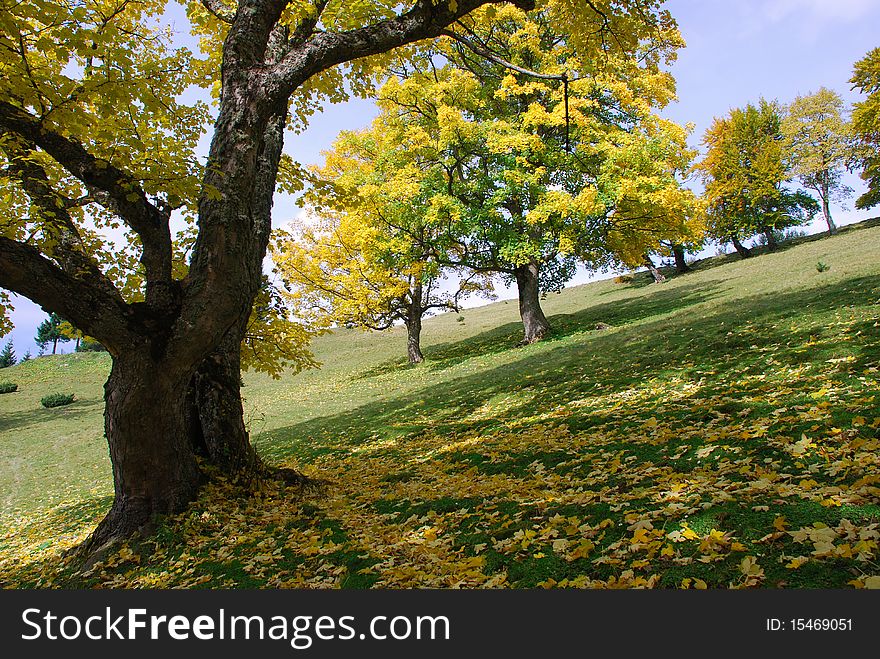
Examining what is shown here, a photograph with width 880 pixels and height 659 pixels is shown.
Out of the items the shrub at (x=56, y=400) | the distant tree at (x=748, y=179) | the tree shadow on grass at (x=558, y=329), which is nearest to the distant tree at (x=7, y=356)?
the shrub at (x=56, y=400)

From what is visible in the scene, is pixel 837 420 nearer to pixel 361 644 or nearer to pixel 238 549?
pixel 361 644

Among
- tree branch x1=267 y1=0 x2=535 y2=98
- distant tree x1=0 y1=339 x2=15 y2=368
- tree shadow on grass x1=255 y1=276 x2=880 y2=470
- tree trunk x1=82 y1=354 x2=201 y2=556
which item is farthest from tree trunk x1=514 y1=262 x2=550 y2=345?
distant tree x1=0 y1=339 x2=15 y2=368

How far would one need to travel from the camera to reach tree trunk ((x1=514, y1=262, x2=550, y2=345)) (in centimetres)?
1917

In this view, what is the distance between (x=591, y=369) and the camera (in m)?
11.6

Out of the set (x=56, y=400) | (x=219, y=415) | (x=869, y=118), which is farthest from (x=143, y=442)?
(x=869, y=118)

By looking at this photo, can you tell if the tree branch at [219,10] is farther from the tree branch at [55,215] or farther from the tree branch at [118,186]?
the tree branch at [55,215]

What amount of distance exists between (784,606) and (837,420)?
3225 mm

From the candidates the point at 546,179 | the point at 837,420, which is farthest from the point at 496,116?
the point at 837,420

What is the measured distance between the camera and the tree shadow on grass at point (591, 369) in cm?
896

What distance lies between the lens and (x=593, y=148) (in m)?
17.1

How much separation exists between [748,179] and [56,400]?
4778cm

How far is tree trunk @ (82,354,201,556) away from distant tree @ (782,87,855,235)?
1816 inches

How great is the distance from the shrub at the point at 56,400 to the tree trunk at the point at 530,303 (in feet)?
80.0

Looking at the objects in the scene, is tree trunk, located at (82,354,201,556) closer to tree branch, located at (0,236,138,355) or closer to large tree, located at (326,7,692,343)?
tree branch, located at (0,236,138,355)
